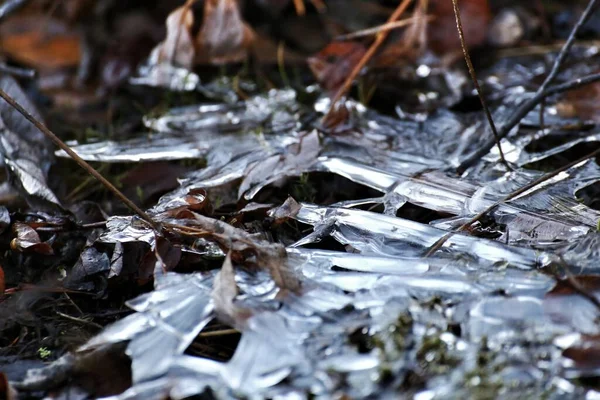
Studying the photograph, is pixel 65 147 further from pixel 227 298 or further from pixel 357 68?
pixel 357 68

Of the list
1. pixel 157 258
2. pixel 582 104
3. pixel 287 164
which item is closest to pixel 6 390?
pixel 157 258

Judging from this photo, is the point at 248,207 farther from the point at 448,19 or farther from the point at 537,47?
the point at 537,47

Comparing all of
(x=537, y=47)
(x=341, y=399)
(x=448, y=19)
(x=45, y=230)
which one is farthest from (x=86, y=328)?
(x=537, y=47)

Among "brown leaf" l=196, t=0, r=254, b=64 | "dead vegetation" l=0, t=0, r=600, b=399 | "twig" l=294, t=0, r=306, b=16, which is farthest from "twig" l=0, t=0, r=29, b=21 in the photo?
"twig" l=294, t=0, r=306, b=16

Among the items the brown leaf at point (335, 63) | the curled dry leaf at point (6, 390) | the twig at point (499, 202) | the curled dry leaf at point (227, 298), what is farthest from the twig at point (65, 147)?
the brown leaf at point (335, 63)

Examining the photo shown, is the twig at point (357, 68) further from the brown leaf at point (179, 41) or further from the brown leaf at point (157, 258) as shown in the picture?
the brown leaf at point (157, 258)

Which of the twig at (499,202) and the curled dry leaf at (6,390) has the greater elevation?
the twig at (499,202)
